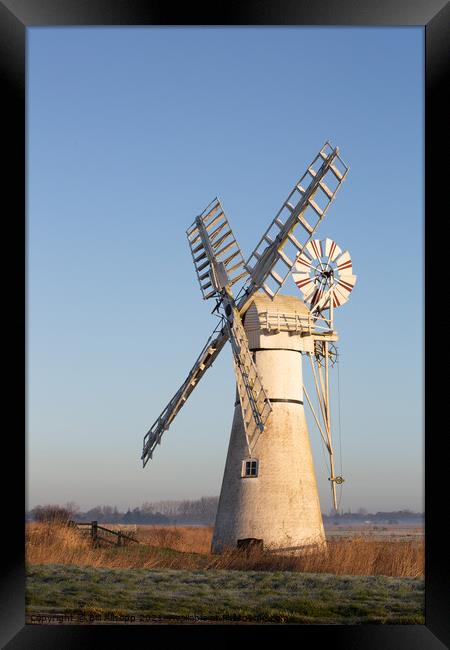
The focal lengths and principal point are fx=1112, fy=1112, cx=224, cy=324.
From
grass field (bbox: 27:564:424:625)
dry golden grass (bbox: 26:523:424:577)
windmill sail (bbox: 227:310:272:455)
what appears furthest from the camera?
windmill sail (bbox: 227:310:272:455)

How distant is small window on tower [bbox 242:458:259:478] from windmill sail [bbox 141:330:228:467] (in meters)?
1.90

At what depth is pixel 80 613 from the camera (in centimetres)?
1609

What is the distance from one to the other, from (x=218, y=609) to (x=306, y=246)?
27.3ft

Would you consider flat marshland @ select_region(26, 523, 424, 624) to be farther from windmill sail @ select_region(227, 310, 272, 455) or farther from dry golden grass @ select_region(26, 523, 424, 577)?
windmill sail @ select_region(227, 310, 272, 455)

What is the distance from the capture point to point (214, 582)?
1872 cm

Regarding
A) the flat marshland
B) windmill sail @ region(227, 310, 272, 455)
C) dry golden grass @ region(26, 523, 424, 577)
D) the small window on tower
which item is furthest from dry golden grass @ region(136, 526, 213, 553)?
windmill sail @ region(227, 310, 272, 455)

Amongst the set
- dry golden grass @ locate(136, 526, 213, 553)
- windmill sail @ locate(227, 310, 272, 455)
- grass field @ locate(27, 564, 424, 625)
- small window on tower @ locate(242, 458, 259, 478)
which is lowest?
dry golden grass @ locate(136, 526, 213, 553)

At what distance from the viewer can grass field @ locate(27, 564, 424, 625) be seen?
16.0 meters

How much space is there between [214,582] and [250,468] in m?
3.23

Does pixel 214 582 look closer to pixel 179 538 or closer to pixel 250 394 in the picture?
pixel 250 394
